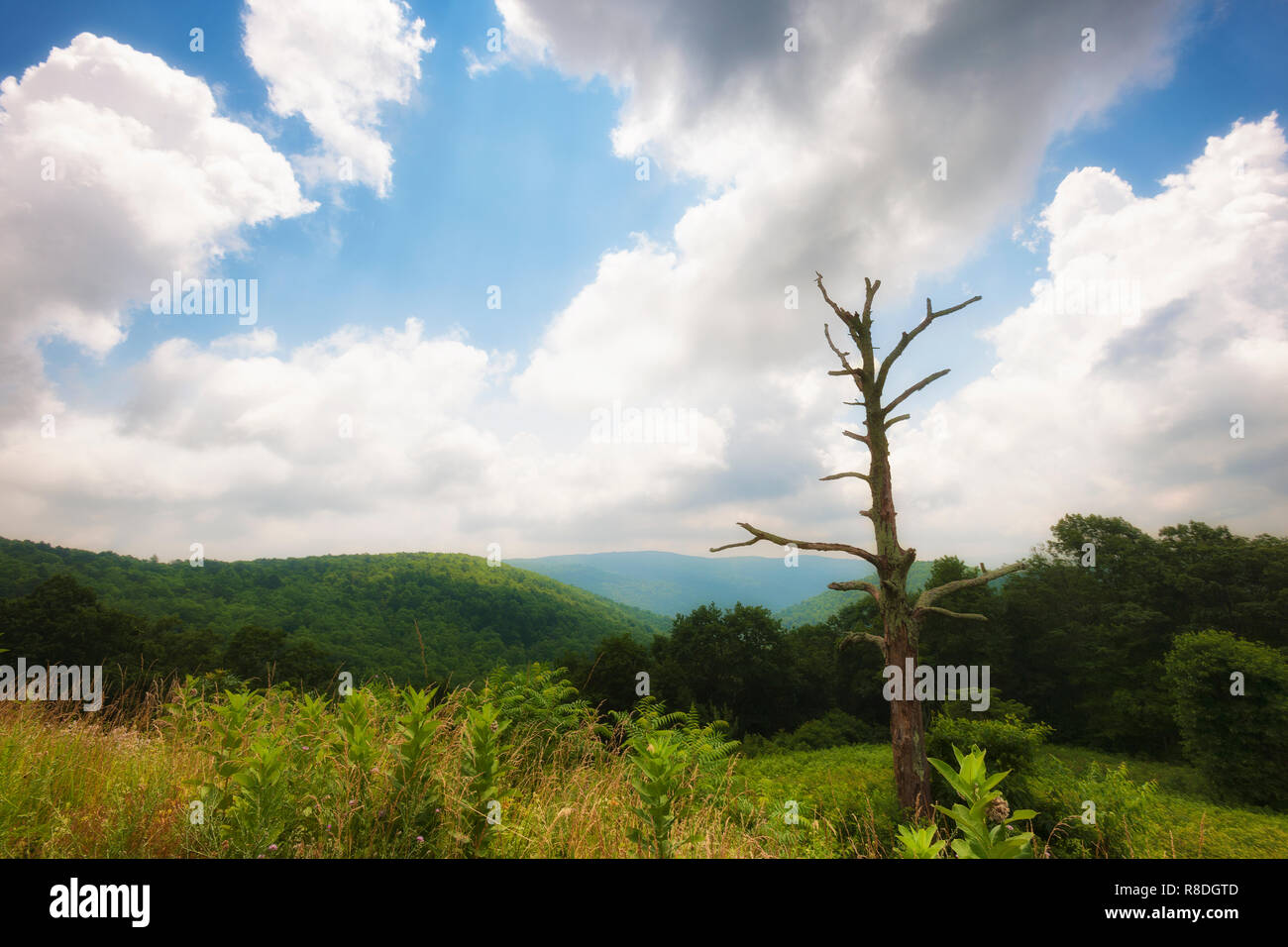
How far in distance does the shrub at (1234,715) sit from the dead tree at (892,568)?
21.2 m

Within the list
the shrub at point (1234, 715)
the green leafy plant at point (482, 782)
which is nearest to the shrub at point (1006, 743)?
the green leafy plant at point (482, 782)

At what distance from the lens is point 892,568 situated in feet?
29.0

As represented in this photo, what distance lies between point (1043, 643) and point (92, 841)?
43.3 metres

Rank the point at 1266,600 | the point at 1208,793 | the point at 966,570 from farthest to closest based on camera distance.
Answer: the point at 966,570 → the point at 1266,600 → the point at 1208,793

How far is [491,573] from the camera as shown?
307ft

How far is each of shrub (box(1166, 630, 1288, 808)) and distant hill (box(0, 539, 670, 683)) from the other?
3481 centimetres

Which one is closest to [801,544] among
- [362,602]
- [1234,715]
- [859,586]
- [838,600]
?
[859,586]

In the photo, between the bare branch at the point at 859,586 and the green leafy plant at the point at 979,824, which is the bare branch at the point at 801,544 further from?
the green leafy plant at the point at 979,824

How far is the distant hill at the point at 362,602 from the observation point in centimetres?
4506

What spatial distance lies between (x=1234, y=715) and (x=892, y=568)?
24.2 meters

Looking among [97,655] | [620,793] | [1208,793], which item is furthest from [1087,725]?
[97,655]

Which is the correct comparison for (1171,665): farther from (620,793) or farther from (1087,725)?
(620,793)

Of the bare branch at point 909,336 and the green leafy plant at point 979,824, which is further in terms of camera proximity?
the bare branch at point 909,336
